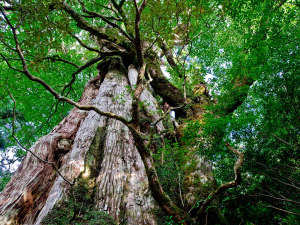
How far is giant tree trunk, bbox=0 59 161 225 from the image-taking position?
7.50 feet

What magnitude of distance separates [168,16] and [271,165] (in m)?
3.45

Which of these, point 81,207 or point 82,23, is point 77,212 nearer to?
point 81,207

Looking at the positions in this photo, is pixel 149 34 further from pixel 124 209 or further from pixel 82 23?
pixel 124 209

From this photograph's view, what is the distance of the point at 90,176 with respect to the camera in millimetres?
2646

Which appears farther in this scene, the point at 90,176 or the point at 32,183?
the point at 32,183

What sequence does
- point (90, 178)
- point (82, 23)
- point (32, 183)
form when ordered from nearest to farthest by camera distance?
point (90, 178) < point (32, 183) < point (82, 23)

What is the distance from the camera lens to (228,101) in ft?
11.7

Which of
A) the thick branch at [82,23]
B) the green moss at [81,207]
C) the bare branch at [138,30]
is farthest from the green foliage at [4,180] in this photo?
the bare branch at [138,30]

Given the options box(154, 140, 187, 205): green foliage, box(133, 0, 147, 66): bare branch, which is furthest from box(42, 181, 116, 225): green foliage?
box(133, 0, 147, 66): bare branch

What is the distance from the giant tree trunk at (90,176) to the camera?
2.29 m

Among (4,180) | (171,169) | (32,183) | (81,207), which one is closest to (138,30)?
(171,169)

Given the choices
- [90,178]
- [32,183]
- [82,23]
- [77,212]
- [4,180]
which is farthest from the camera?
[4,180]

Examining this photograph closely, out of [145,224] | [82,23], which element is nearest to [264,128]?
[145,224]

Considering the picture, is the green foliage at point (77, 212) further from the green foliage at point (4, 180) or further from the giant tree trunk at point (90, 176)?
the green foliage at point (4, 180)
